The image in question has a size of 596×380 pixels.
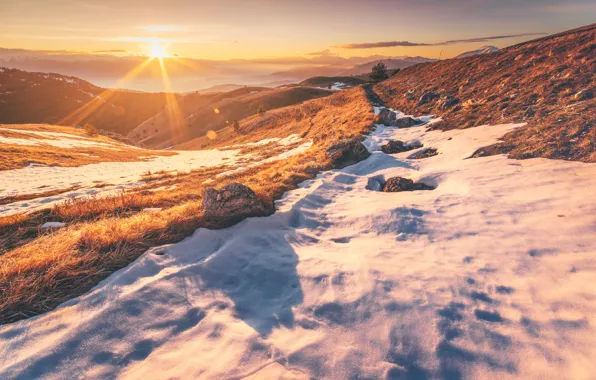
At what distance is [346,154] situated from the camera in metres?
12.5

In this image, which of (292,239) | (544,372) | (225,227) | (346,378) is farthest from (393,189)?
(346,378)

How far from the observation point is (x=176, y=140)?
325 ft

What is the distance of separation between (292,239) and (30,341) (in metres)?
4.30

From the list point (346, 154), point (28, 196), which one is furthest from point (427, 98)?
point (28, 196)

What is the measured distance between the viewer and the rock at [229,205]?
6301 millimetres

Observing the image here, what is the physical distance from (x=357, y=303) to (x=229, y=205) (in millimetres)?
3824

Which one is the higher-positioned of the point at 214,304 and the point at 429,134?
the point at 429,134

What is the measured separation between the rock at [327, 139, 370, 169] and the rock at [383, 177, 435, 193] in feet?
10.5

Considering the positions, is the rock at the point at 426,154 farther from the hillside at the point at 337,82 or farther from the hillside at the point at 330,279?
the hillside at the point at 337,82

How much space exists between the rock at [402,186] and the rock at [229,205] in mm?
4525

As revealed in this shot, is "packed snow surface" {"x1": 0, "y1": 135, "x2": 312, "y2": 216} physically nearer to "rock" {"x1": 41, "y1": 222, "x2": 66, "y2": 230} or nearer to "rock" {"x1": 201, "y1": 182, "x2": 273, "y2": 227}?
"rock" {"x1": 41, "y1": 222, "x2": 66, "y2": 230}

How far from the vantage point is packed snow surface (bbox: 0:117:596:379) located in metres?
2.97

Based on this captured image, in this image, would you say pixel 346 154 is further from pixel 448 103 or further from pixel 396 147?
pixel 448 103

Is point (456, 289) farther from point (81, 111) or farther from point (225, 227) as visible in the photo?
point (81, 111)
